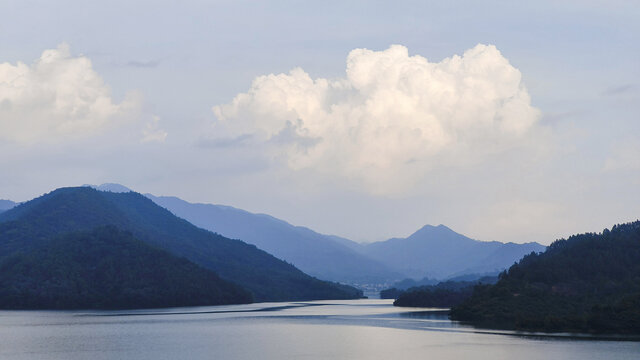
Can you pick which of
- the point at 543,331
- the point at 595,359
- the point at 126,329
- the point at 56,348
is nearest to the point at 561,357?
the point at 595,359

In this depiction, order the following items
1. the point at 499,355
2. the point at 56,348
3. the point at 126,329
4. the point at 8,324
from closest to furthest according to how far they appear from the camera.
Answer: the point at 499,355 → the point at 56,348 → the point at 126,329 → the point at 8,324

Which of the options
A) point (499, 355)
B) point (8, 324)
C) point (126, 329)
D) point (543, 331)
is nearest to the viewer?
point (499, 355)

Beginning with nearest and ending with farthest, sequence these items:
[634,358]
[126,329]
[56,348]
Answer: [634,358] → [56,348] → [126,329]

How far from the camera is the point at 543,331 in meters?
168

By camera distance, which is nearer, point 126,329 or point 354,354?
point 354,354

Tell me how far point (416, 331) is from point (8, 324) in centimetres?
9495

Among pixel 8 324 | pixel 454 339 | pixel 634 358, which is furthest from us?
pixel 8 324

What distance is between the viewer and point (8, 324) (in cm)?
19825

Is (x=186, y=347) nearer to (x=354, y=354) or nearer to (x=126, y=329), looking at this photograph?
(x=354, y=354)

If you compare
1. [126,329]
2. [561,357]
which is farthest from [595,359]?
[126,329]

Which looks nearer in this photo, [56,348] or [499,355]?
[499,355]

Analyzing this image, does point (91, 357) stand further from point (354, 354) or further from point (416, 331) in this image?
point (416, 331)

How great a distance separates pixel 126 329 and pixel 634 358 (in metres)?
105

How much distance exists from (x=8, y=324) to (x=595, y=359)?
13566 cm
